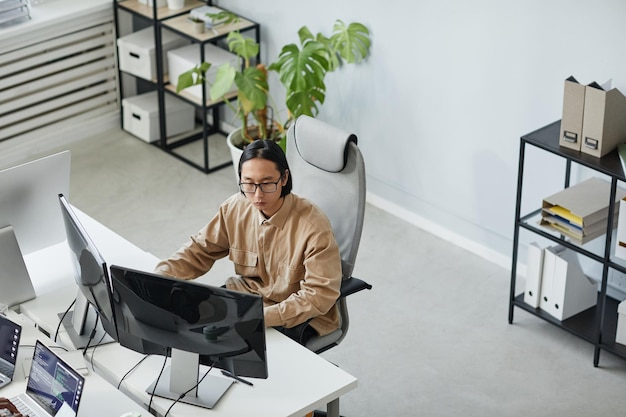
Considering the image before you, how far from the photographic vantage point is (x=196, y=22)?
554 cm

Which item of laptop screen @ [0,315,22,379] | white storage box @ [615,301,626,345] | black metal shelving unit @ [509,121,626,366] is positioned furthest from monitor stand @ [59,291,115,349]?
white storage box @ [615,301,626,345]

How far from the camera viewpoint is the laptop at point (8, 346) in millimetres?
3076

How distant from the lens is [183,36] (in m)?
5.59

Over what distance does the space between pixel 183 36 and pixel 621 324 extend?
2865 millimetres

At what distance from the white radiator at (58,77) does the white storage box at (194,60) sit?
52cm

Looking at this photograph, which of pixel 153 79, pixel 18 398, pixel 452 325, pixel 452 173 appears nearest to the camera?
pixel 18 398

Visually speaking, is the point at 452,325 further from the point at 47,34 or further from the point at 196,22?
the point at 47,34

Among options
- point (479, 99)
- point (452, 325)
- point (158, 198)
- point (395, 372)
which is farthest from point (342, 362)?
point (158, 198)

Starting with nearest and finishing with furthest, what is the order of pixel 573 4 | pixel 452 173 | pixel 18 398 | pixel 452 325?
1. pixel 18 398
2. pixel 573 4
3. pixel 452 325
4. pixel 452 173

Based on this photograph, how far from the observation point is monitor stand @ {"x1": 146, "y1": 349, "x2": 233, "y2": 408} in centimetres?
296

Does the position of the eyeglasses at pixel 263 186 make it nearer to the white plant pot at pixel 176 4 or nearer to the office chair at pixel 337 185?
the office chair at pixel 337 185

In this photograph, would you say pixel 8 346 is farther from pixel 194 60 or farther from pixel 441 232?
pixel 194 60

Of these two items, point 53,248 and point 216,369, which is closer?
point 216,369

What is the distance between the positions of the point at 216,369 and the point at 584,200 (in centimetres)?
186
